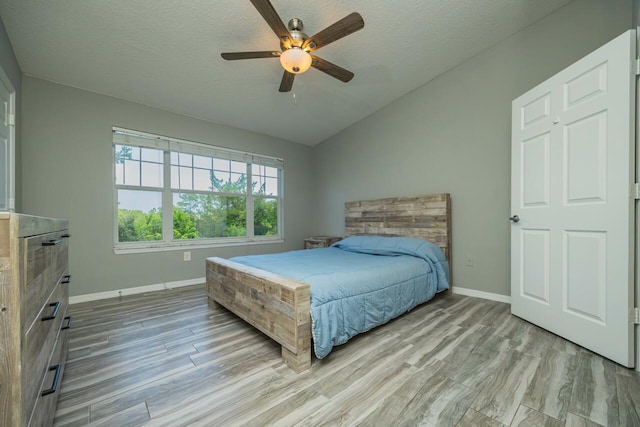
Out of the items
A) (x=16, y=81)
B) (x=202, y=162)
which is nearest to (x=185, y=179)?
(x=202, y=162)

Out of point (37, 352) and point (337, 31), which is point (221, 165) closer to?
point (337, 31)

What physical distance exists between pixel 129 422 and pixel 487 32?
390 centimetres

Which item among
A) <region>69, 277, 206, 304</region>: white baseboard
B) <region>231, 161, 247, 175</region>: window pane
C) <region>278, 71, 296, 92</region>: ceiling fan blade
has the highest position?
<region>278, 71, 296, 92</region>: ceiling fan blade

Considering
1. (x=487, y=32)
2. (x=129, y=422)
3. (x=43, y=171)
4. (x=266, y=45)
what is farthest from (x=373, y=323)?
(x=43, y=171)

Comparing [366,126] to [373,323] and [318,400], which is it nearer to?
[373,323]

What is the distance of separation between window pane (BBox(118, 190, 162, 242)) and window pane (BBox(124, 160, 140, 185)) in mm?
125

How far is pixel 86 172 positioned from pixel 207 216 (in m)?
1.42

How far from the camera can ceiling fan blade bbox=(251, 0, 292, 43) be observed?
1482 millimetres

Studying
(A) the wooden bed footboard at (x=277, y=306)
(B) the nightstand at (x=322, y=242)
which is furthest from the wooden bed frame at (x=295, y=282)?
(B) the nightstand at (x=322, y=242)

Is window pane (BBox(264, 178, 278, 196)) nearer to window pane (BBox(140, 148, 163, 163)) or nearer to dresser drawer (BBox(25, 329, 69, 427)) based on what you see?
window pane (BBox(140, 148, 163, 163))

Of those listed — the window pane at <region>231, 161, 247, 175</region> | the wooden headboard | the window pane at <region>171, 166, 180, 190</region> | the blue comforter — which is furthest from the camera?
the window pane at <region>231, 161, 247, 175</region>

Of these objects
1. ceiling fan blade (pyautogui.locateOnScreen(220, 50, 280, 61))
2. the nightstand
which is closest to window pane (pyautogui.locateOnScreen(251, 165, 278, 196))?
the nightstand

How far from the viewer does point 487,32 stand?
2.43 meters

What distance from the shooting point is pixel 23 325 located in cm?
70
